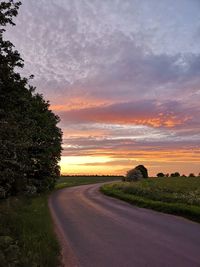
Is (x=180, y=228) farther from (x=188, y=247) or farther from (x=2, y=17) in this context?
(x=2, y=17)

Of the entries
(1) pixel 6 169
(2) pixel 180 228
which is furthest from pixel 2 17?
(2) pixel 180 228

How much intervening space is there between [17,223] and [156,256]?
25.8ft

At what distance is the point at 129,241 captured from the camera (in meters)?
15.2

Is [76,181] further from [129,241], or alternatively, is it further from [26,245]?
[26,245]

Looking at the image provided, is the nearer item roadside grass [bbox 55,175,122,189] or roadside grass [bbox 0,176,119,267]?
roadside grass [bbox 0,176,119,267]

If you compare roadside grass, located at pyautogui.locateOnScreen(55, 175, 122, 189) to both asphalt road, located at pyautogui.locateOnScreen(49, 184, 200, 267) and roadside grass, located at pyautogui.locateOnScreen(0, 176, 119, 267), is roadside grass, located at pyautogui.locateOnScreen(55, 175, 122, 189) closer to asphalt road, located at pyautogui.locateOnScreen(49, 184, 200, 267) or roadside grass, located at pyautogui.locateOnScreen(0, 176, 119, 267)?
asphalt road, located at pyautogui.locateOnScreen(49, 184, 200, 267)

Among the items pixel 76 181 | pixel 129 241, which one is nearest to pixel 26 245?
pixel 129 241

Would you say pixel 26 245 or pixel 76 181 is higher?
pixel 76 181

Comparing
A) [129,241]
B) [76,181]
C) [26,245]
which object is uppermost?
[76,181]

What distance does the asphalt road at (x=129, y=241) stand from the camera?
12.1m

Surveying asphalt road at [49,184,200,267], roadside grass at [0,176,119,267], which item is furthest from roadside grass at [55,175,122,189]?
roadside grass at [0,176,119,267]

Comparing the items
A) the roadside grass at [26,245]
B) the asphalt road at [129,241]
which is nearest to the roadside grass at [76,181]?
the asphalt road at [129,241]

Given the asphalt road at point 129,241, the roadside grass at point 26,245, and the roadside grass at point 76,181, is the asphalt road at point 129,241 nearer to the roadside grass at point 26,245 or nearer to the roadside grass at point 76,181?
the roadside grass at point 26,245

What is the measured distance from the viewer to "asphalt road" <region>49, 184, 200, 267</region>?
39.7 ft
